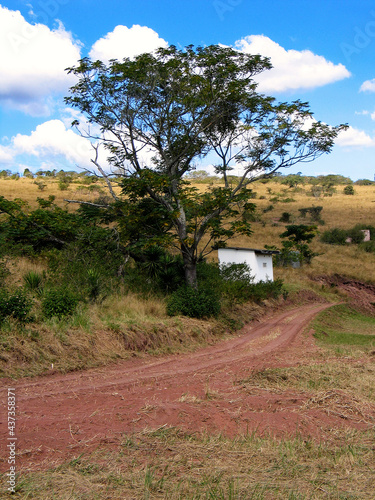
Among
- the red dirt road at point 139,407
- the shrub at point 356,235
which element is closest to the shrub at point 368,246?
the shrub at point 356,235

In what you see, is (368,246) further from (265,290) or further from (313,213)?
(265,290)

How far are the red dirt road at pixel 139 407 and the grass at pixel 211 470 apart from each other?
1.05ft

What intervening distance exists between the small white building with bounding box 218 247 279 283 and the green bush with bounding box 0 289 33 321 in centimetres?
1683

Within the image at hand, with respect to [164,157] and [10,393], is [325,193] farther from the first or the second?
[10,393]

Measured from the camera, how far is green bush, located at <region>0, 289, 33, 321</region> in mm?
9734

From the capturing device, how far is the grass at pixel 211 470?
4.05 m

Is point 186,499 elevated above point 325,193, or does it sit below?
below

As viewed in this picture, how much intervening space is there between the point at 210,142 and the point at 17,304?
1167 centimetres

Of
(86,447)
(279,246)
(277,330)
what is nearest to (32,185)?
(279,246)

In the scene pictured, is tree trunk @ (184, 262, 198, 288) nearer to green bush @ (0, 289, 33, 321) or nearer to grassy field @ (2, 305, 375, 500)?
green bush @ (0, 289, 33, 321)

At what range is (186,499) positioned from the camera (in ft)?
12.9

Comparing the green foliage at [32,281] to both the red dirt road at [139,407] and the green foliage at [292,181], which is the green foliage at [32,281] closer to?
the red dirt road at [139,407]

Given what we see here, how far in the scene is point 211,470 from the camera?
4.53 m

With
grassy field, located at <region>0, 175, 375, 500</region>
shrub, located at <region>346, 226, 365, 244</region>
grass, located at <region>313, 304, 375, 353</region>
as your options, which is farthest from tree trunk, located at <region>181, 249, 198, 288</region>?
shrub, located at <region>346, 226, 365, 244</region>
